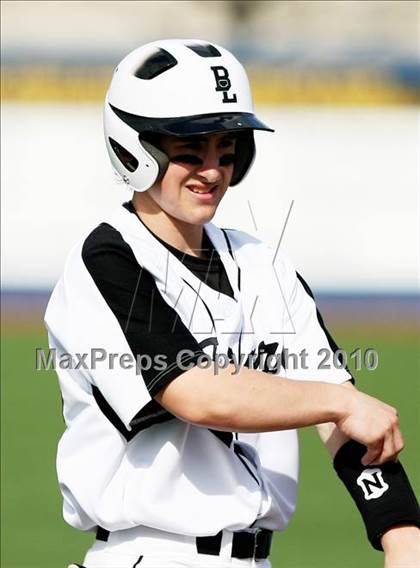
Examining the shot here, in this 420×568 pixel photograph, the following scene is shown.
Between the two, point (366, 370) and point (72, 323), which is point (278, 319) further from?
point (366, 370)

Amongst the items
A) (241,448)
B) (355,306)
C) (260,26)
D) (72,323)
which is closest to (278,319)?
(241,448)

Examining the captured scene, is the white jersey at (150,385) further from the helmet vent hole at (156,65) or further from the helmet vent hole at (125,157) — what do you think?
the helmet vent hole at (156,65)

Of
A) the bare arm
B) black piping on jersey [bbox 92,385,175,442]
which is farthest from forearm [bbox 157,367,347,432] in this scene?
black piping on jersey [bbox 92,385,175,442]

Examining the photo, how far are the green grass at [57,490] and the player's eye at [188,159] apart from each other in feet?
10.2

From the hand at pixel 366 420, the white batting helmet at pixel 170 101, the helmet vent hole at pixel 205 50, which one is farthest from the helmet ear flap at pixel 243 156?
the hand at pixel 366 420

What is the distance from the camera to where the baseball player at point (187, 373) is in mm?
2645

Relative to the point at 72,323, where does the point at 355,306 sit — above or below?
below

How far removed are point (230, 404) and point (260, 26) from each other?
19.3 meters

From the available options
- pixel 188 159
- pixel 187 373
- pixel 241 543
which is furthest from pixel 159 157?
pixel 241 543

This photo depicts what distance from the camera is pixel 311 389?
2.62m

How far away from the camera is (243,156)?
10.2 ft

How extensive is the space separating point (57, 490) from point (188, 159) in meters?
4.44

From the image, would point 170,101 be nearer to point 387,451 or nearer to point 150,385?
point 150,385

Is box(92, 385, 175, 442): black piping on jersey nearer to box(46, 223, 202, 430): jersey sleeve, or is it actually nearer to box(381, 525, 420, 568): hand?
box(46, 223, 202, 430): jersey sleeve
